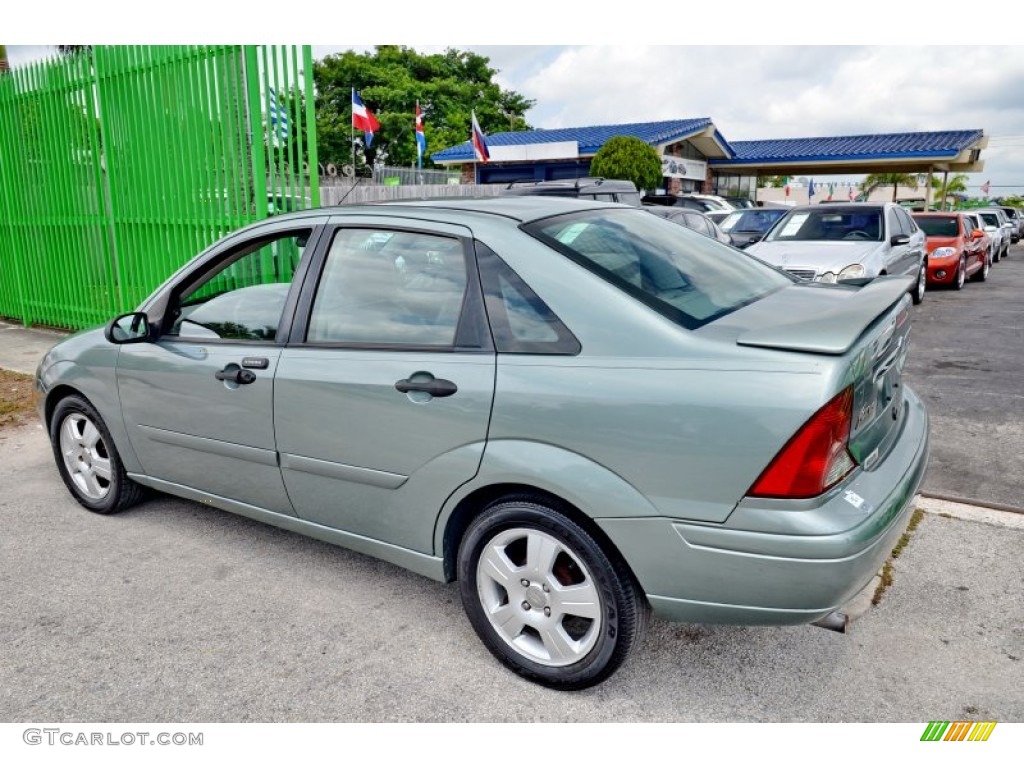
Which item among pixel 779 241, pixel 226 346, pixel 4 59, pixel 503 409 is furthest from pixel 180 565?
pixel 4 59

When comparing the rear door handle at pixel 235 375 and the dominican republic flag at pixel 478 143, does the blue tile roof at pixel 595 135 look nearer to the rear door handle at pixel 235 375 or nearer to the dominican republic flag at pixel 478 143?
the dominican republic flag at pixel 478 143

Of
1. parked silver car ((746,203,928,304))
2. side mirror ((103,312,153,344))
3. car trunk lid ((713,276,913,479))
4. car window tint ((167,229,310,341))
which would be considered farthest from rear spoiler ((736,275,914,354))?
parked silver car ((746,203,928,304))

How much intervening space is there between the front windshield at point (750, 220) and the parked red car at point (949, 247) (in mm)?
2787

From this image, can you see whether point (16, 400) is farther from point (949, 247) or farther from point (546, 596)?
point (949, 247)

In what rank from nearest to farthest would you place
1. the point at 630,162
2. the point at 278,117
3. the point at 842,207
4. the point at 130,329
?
the point at 130,329 < the point at 278,117 < the point at 842,207 < the point at 630,162

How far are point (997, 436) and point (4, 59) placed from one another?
584 inches

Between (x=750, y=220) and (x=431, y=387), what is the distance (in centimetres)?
1252

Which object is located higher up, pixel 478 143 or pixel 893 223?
pixel 478 143

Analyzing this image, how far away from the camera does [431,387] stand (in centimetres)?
269

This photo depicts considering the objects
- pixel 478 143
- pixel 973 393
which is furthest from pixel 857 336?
pixel 478 143

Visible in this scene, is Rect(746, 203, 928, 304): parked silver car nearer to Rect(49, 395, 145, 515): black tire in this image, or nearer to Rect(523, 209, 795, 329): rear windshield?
Rect(523, 209, 795, 329): rear windshield

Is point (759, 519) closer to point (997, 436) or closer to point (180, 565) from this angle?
point (180, 565)

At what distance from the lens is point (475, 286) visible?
8.97 ft

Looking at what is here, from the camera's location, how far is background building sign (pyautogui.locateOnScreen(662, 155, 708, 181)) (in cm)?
2688
